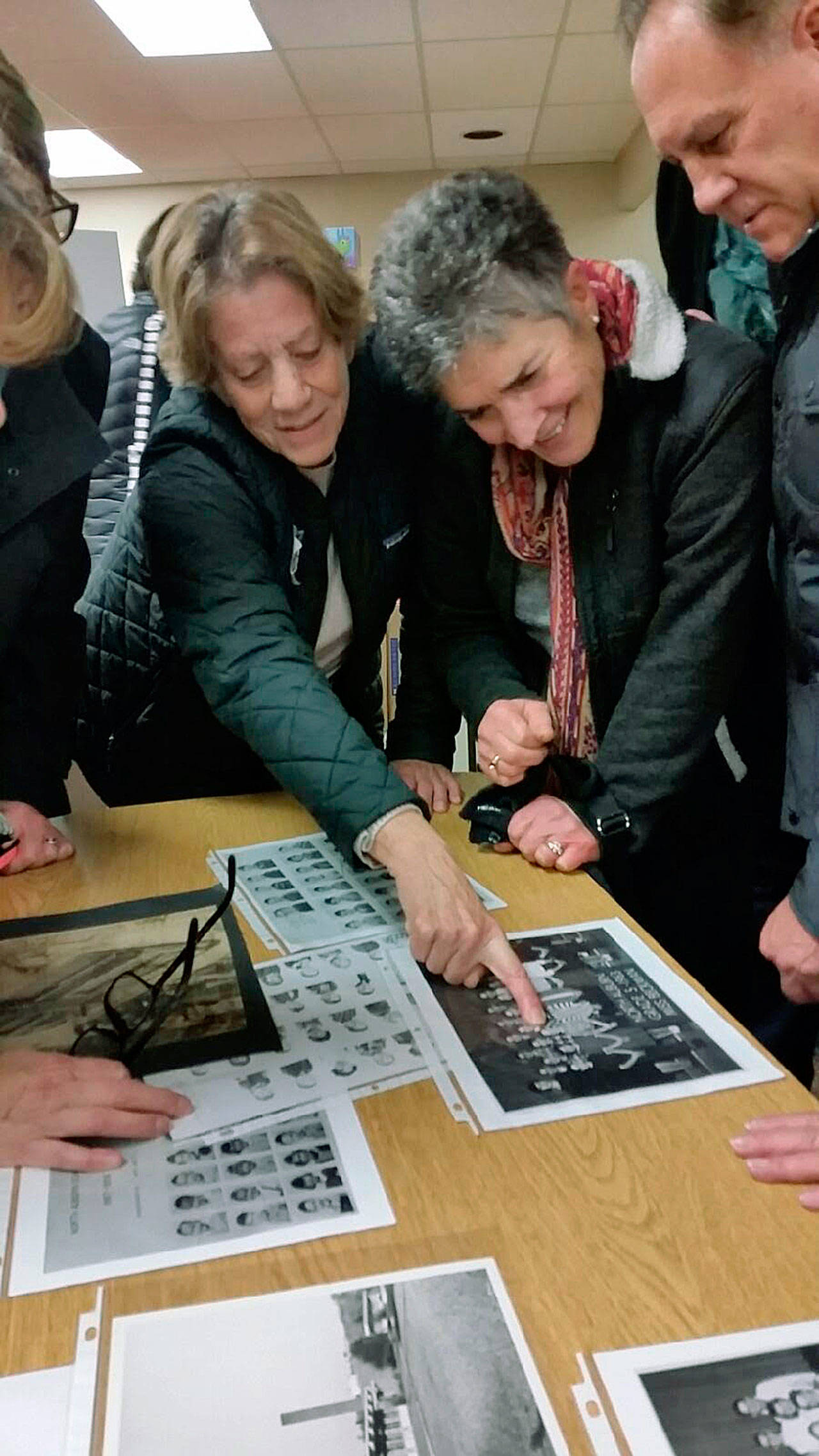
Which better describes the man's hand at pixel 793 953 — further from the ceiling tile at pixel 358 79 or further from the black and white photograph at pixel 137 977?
the ceiling tile at pixel 358 79

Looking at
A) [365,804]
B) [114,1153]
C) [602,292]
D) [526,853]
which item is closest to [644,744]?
[526,853]

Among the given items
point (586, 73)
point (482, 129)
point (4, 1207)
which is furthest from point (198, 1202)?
point (482, 129)

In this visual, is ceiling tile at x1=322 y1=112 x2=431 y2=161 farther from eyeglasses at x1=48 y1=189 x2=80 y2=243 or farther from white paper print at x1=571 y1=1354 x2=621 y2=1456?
white paper print at x1=571 y1=1354 x2=621 y2=1456

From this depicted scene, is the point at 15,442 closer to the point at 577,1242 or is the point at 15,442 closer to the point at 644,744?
the point at 644,744

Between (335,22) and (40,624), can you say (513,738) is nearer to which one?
(40,624)

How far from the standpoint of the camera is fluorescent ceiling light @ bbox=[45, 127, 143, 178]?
554cm

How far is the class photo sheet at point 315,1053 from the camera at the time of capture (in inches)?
29.6

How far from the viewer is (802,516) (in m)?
0.97

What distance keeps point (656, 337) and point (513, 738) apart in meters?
0.45

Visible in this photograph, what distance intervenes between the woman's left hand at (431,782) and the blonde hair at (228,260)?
0.53 metres

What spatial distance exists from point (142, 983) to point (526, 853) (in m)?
0.43

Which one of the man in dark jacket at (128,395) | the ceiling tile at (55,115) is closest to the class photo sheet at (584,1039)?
the man in dark jacket at (128,395)

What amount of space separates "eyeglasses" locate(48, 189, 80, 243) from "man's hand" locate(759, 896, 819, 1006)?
2.99 ft

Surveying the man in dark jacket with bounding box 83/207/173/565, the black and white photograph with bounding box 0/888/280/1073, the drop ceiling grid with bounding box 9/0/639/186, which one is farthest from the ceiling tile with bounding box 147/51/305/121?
the black and white photograph with bounding box 0/888/280/1073
